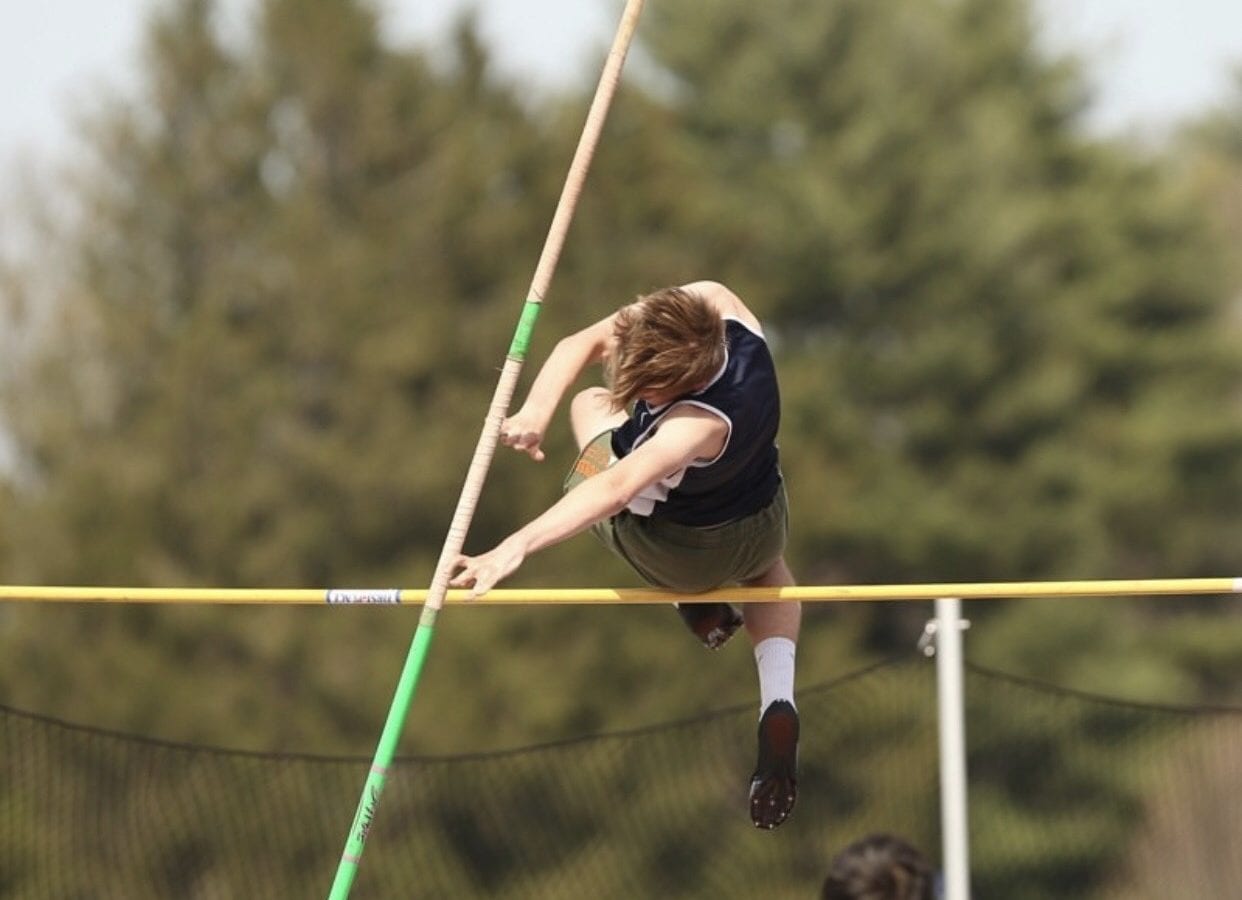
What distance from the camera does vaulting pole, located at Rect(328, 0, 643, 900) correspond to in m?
5.74

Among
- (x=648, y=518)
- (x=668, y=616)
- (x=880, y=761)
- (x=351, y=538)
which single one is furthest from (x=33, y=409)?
(x=648, y=518)

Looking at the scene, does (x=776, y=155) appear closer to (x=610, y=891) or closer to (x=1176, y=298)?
(x=1176, y=298)

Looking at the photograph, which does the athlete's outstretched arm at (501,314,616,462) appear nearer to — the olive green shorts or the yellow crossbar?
the olive green shorts

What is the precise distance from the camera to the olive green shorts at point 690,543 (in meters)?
6.18

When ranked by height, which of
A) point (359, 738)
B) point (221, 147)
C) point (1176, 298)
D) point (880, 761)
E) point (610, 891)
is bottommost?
point (610, 891)

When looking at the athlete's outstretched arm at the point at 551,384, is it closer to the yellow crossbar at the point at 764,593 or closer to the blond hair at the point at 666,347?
the blond hair at the point at 666,347

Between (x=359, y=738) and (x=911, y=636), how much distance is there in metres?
7.66

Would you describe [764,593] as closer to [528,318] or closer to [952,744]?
[528,318]

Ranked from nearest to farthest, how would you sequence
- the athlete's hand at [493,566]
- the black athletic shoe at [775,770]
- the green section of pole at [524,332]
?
the athlete's hand at [493,566] < the green section of pole at [524,332] < the black athletic shoe at [775,770]

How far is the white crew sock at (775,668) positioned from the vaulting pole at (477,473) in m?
1.03

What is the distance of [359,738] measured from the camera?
1080 inches

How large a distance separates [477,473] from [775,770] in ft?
3.93

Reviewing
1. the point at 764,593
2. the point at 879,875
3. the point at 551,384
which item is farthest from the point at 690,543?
the point at 879,875

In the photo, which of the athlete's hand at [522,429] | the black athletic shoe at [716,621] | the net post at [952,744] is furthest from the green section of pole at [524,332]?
the net post at [952,744]
